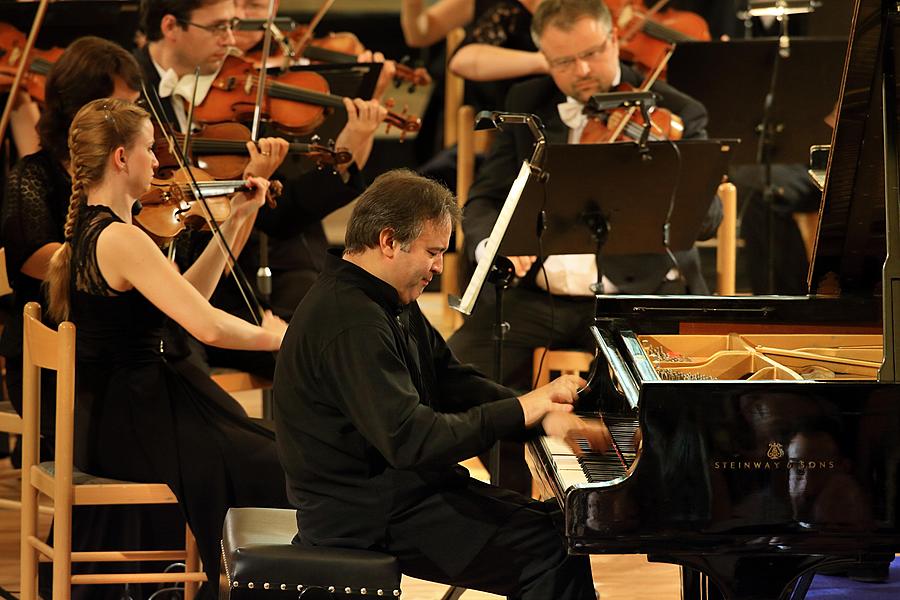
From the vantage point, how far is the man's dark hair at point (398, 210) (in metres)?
2.30

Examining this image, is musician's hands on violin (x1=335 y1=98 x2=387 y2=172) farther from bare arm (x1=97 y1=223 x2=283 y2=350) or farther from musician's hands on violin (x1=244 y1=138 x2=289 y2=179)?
bare arm (x1=97 y1=223 x2=283 y2=350)

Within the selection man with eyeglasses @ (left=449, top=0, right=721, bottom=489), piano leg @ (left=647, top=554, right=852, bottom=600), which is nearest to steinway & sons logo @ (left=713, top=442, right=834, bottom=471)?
piano leg @ (left=647, top=554, right=852, bottom=600)

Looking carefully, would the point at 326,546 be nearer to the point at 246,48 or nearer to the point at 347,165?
the point at 347,165

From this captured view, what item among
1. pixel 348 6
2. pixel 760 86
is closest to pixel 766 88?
pixel 760 86

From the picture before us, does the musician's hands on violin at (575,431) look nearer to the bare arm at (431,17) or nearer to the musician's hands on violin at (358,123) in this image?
the musician's hands on violin at (358,123)

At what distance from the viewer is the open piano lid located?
84.7 inches

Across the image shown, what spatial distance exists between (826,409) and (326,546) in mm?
855

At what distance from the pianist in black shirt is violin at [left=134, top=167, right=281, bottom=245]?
0.91 meters

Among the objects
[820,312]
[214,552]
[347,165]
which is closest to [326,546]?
[214,552]

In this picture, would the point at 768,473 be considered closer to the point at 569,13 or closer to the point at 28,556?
the point at 28,556

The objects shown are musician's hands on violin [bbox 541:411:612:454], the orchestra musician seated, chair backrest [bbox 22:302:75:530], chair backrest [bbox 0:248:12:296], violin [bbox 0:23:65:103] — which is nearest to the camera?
musician's hands on violin [bbox 541:411:612:454]

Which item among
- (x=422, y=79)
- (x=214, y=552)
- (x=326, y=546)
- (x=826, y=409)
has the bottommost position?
(x=214, y=552)

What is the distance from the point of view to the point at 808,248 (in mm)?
5621

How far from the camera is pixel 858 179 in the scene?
2.42 metres
